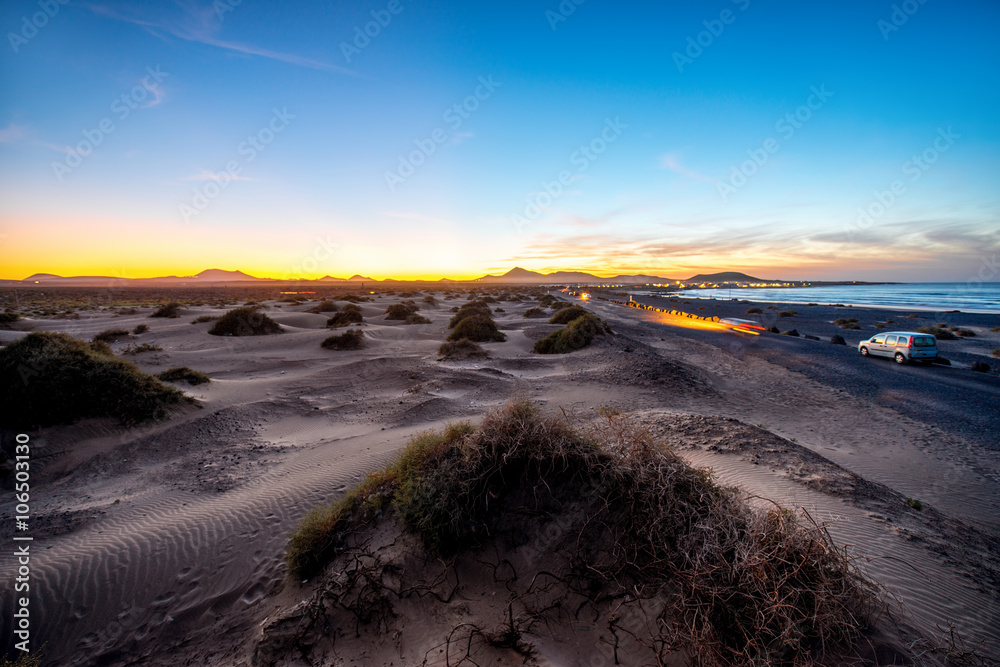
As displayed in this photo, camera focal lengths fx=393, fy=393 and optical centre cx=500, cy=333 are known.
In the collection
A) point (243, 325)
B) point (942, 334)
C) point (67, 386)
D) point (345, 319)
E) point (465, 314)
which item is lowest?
point (942, 334)

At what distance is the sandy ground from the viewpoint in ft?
13.4

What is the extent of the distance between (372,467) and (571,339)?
14.3 meters

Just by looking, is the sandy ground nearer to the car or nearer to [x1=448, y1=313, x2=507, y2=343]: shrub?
the car

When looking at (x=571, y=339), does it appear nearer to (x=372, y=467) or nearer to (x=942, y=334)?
(x=372, y=467)

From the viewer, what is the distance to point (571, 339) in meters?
20.0

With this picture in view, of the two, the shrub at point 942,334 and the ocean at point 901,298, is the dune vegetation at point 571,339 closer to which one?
the shrub at point 942,334

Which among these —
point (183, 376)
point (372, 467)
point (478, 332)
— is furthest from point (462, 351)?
point (372, 467)

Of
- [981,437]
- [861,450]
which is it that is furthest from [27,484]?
[981,437]

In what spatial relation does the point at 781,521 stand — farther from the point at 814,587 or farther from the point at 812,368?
the point at 812,368

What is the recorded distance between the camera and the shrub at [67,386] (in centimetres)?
793

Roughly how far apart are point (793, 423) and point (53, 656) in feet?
46.8

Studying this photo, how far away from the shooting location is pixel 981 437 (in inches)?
389

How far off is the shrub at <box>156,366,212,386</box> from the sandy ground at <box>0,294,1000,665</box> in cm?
52

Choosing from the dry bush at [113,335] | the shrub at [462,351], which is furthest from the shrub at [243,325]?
the shrub at [462,351]
